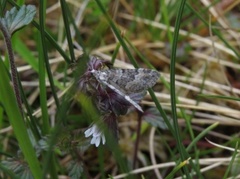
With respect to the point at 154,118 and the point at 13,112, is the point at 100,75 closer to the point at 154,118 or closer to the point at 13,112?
the point at 13,112

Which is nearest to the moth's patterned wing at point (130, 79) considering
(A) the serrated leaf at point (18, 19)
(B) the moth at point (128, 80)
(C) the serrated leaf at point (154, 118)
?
(B) the moth at point (128, 80)

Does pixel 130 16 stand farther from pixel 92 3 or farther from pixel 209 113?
pixel 209 113

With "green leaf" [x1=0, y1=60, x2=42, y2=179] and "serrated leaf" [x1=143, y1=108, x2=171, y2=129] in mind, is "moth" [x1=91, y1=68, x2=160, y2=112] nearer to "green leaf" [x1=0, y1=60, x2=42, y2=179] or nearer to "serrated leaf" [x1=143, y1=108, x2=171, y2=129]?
"green leaf" [x1=0, y1=60, x2=42, y2=179]

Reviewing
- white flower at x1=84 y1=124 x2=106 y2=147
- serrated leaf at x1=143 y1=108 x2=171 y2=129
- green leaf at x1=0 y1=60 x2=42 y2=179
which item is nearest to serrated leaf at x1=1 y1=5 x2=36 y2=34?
green leaf at x1=0 y1=60 x2=42 y2=179

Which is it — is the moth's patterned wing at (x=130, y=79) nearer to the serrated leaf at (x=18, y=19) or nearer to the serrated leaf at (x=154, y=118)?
the serrated leaf at (x=18, y=19)

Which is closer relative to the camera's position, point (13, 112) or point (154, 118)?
point (13, 112)

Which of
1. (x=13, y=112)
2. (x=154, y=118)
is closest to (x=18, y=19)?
(x=13, y=112)
